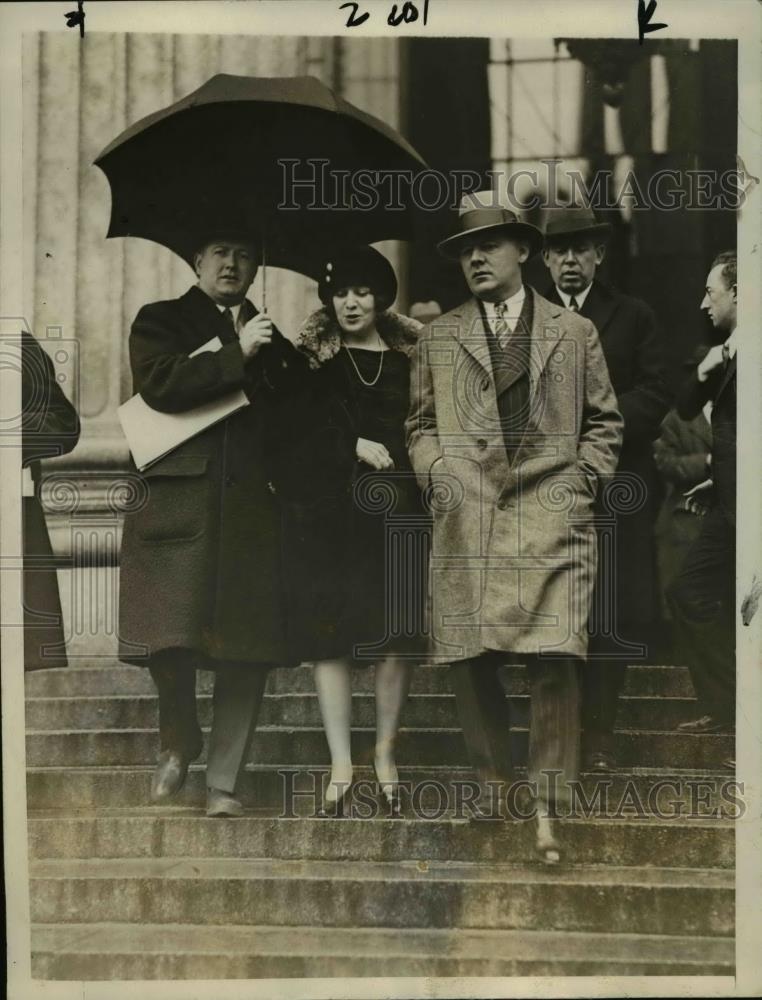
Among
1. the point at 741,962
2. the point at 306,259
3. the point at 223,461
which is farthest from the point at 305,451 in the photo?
the point at 741,962

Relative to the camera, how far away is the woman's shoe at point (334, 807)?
584 cm

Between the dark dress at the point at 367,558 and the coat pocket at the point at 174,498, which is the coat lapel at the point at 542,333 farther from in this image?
the coat pocket at the point at 174,498

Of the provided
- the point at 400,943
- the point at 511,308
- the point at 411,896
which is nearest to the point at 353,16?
the point at 511,308

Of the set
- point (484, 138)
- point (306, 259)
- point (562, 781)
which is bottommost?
point (562, 781)

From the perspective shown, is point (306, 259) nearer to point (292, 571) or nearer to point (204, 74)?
point (204, 74)

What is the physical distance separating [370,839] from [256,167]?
8.85 feet

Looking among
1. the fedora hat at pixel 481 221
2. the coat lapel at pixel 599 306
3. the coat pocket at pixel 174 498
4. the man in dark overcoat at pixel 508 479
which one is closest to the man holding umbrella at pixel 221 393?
the coat pocket at pixel 174 498

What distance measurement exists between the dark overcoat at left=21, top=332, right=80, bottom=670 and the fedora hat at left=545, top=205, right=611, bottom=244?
2063 millimetres

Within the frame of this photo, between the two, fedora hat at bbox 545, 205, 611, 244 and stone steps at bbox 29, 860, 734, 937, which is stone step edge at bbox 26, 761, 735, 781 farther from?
fedora hat at bbox 545, 205, 611, 244

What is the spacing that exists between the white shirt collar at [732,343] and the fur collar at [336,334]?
1246 mm

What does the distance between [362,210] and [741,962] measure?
3314mm

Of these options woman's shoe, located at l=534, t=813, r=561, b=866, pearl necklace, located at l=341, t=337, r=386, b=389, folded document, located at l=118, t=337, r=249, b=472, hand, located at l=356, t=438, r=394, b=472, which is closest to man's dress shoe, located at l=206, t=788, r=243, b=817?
woman's shoe, located at l=534, t=813, r=561, b=866

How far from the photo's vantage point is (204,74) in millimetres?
5902

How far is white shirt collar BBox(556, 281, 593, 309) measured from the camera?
19.8ft
